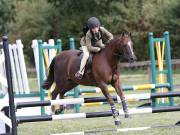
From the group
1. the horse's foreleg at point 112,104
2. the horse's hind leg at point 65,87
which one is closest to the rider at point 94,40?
the horse's foreleg at point 112,104

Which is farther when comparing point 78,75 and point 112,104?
point 78,75

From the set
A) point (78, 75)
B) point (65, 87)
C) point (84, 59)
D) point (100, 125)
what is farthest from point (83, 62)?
point (65, 87)

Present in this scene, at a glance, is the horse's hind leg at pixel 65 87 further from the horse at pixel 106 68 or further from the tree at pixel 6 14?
the tree at pixel 6 14

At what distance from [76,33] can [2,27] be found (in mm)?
6089

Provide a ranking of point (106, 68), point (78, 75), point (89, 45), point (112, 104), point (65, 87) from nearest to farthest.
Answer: point (112, 104) → point (106, 68) → point (89, 45) → point (78, 75) → point (65, 87)

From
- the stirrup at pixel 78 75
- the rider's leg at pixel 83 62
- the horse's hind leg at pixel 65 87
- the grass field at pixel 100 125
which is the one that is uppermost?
the rider's leg at pixel 83 62

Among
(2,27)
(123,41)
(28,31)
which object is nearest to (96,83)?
(123,41)

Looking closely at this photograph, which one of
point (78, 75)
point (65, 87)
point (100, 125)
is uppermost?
point (78, 75)

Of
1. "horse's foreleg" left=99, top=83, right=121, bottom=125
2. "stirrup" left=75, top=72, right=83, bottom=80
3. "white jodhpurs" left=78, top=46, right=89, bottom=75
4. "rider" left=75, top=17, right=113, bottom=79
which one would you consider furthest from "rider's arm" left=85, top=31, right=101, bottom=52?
"horse's foreleg" left=99, top=83, right=121, bottom=125

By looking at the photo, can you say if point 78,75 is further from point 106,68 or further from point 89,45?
point 106,68

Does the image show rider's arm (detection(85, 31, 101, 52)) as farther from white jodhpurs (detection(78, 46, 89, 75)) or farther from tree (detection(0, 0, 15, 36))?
tree (detection(0, 0, 15, 36))

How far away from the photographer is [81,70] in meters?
10.3

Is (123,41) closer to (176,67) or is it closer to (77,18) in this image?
(176,67)

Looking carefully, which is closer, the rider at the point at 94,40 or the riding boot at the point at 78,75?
the rider at the point at 94,40
